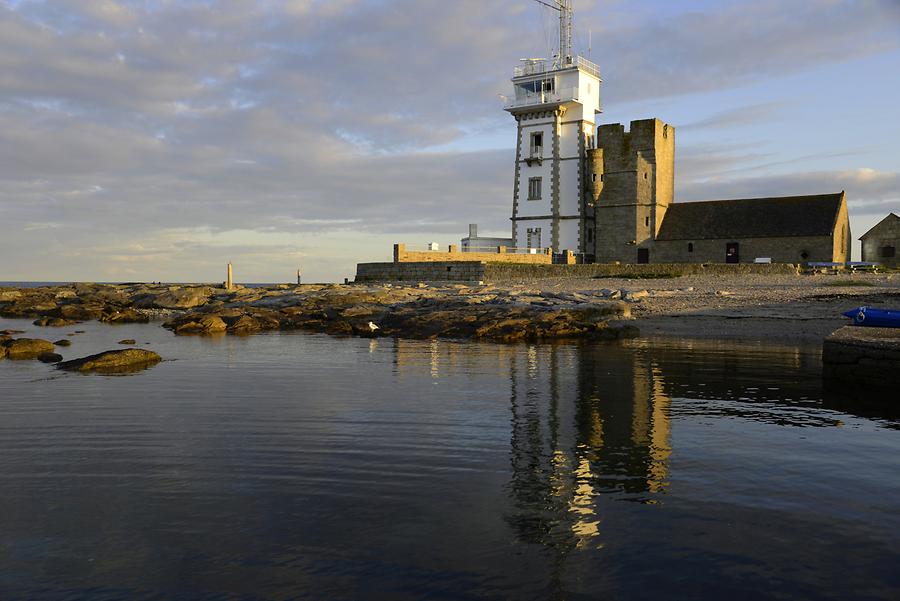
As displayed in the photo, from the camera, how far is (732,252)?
50500 mm

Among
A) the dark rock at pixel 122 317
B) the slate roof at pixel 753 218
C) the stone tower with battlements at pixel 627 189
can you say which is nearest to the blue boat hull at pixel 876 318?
the dark rock at pixel 122 317

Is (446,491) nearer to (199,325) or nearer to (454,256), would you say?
(199,325)

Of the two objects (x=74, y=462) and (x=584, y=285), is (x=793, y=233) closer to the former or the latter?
(x=584, y=285)

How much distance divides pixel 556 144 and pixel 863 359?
141 ft

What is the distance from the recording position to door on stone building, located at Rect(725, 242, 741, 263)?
5028 centimetres

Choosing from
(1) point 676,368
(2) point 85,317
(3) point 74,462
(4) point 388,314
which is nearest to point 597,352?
(1) point 676,368

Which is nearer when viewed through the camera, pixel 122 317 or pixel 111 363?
pixel 111 363

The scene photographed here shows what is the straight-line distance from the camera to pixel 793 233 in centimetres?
4834

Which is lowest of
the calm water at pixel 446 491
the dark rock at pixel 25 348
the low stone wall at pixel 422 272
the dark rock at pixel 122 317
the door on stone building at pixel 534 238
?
the calm water at pixel 446 491

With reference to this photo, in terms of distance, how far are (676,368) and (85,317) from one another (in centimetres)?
3187

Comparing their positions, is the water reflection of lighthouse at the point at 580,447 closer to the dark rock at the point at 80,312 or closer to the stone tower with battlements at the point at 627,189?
the dark rock at the point at 80,312

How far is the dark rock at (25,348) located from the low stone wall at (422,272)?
26509 mm

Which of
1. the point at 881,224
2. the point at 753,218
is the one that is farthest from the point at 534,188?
the point at 881,224

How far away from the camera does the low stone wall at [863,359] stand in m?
12.6
